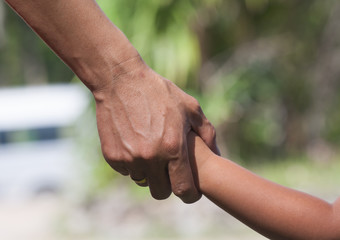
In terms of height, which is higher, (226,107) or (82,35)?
(82,35)

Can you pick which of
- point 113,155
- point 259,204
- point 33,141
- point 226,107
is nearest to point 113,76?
point 113,155

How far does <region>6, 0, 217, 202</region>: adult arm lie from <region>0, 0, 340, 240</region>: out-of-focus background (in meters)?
5.94

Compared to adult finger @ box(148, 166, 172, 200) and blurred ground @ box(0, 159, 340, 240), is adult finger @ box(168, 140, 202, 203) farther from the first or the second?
blurred ground @ box(0, 159, 340, 240)

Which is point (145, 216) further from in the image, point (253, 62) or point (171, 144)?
point (171, 144)

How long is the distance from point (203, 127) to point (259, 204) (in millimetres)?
231

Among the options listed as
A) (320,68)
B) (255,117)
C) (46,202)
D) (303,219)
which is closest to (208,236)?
(255,117)

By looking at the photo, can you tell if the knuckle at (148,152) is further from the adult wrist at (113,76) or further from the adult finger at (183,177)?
the adult wrist at (113,76)

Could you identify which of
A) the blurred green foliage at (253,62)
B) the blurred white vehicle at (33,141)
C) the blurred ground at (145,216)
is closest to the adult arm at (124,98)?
the blurred ground at (145,216)

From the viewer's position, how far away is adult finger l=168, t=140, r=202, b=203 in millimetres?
1597

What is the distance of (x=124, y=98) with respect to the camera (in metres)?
1.61

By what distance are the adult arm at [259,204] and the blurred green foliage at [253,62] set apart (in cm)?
633

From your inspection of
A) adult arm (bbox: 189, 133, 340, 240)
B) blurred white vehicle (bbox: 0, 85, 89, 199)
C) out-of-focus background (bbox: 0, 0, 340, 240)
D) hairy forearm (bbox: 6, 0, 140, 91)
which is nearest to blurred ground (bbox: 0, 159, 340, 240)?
out-of-focus background (bbox: 0, 0, 340, 240)

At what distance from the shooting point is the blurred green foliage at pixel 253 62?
8141 millimetres

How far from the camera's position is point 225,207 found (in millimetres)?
1705
